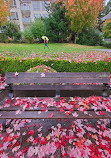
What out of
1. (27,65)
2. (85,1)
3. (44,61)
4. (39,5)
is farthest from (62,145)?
(39,5)

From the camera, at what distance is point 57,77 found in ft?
7.63

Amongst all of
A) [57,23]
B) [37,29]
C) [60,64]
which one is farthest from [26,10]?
[60,64]

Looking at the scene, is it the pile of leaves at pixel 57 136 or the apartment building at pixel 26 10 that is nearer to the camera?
the pile of leaves at pixel 57 136

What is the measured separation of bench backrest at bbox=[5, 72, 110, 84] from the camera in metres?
2.28

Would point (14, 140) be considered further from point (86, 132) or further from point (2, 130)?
point (86, 132)

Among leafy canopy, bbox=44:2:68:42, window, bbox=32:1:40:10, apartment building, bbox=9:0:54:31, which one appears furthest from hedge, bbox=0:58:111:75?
window, bbox=32:1:40:10

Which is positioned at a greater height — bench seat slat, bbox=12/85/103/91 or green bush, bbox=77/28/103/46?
green bush, bbox=77/28/103/46

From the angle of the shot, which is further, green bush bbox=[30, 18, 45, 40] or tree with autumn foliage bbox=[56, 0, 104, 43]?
green bush bbox=[30, 18, 45, 40]

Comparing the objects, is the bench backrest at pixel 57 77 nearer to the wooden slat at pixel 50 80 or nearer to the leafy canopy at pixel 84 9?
the wooden slat at pixel 50 80

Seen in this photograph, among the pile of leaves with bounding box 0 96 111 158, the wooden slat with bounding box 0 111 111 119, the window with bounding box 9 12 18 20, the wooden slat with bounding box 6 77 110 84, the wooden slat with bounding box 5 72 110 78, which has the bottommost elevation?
the pile of leaves with bounding box 0 96 111 158

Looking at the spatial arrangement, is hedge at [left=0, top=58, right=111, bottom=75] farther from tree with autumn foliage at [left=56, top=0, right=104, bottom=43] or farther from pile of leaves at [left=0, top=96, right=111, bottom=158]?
tree with autumn foliage at [left=56, top=0, right=104, bottom=43]

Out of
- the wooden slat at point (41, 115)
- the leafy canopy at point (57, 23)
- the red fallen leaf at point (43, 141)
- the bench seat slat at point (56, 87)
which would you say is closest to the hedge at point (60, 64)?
the bench seat slat at point (56, 87)

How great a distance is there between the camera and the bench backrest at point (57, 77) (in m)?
2.28

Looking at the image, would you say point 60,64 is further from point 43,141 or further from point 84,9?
point 84,9
